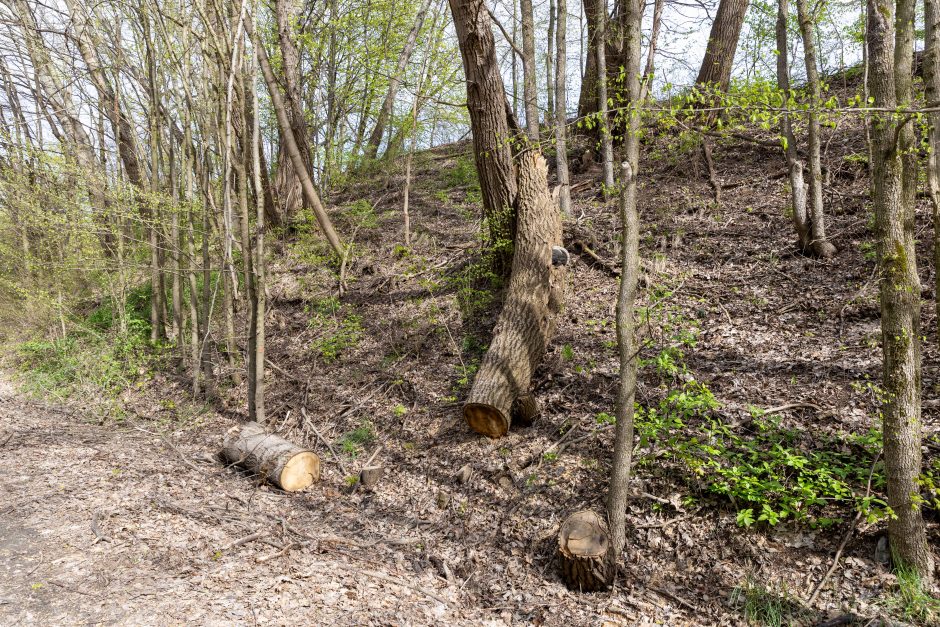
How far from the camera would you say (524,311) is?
19.2 feet

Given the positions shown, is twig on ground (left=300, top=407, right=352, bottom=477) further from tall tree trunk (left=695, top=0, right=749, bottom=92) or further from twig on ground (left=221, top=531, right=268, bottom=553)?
tall tree trunk (left=695, top=0, right=749, bottom=92)

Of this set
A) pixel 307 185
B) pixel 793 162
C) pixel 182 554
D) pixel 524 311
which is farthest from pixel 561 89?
pixel 182 554

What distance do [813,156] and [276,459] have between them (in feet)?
22.3

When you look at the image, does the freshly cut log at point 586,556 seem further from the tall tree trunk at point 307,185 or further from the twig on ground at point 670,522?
the tall tree trunk at point 307,185

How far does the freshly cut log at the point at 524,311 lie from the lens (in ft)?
16.6

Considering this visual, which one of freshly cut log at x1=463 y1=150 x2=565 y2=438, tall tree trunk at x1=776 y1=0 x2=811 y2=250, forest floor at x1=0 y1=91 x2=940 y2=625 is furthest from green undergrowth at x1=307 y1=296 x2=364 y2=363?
tall tree trunk at x1=776 y1=0 x2=811 y2=250

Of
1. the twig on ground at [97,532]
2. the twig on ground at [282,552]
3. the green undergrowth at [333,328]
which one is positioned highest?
the green undergrowth at [333,328]

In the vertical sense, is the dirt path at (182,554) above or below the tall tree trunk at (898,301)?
below

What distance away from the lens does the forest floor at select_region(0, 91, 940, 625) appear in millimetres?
3096

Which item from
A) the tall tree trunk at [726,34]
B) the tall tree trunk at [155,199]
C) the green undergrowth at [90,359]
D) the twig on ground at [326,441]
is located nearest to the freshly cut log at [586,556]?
the twig on ground at [326,441]

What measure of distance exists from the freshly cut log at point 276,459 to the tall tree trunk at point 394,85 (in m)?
6.03

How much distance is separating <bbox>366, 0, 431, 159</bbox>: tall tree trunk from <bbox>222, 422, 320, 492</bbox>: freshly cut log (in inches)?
238

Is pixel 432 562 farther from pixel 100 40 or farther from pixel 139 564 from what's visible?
pixel 100 40

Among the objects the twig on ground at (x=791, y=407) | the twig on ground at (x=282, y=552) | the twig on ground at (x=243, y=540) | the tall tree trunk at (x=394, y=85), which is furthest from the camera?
the tall tree trunk at (x=394, y=85)
